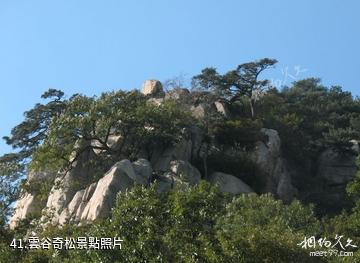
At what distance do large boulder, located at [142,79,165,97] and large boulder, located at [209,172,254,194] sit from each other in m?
11.1

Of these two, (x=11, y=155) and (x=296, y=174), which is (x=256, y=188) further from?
(x=11, y=155)

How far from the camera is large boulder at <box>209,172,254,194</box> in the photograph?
36.6 meters

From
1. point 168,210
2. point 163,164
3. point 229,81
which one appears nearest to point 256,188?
point 163,164

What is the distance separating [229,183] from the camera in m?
37.0

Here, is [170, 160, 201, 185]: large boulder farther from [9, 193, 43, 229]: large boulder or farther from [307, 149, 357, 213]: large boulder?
[307, 149, 357, 213]: large boulder

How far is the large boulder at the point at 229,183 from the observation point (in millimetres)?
36562

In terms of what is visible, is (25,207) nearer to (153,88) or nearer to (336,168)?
(153,88)

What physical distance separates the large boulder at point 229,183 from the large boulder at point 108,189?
5.94 metres

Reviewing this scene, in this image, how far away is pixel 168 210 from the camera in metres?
19.2

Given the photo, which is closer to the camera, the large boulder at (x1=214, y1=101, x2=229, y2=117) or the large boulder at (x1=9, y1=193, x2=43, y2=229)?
the large boulder at (x1=9, y1=193, x2=43, y2=229)

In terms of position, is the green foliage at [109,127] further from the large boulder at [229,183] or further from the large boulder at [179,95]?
the large boulder at [179,95]
